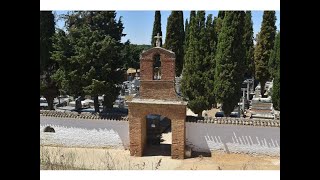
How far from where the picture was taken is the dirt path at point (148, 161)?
11367mm

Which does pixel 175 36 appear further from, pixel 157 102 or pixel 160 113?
pixel 160 113

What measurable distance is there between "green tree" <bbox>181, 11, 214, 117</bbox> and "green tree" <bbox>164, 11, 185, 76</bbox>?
8.74m

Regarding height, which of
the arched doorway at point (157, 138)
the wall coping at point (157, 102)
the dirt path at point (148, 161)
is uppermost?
the wall coping at point (157, 102)

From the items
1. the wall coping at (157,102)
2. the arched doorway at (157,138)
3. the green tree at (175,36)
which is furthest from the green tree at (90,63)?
the green tree at (175,36)

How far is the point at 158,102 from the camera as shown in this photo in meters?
12.0

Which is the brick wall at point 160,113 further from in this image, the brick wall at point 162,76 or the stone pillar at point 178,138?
the brick wall at point 162,76

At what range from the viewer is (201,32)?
15.0 m

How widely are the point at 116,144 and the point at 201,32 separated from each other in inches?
232

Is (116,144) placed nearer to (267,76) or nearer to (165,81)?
(165,81)

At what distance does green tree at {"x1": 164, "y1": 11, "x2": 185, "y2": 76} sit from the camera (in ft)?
78.6

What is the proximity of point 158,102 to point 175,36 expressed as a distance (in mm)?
12688

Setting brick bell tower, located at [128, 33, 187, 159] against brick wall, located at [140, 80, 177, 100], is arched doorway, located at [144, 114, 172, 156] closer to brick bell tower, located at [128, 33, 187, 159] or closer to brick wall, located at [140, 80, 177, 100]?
brick bell tower, located at [128, 33, 187, 159]

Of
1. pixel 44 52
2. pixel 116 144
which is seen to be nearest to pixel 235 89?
pixel 116 144

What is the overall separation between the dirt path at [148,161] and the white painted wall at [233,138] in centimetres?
28
